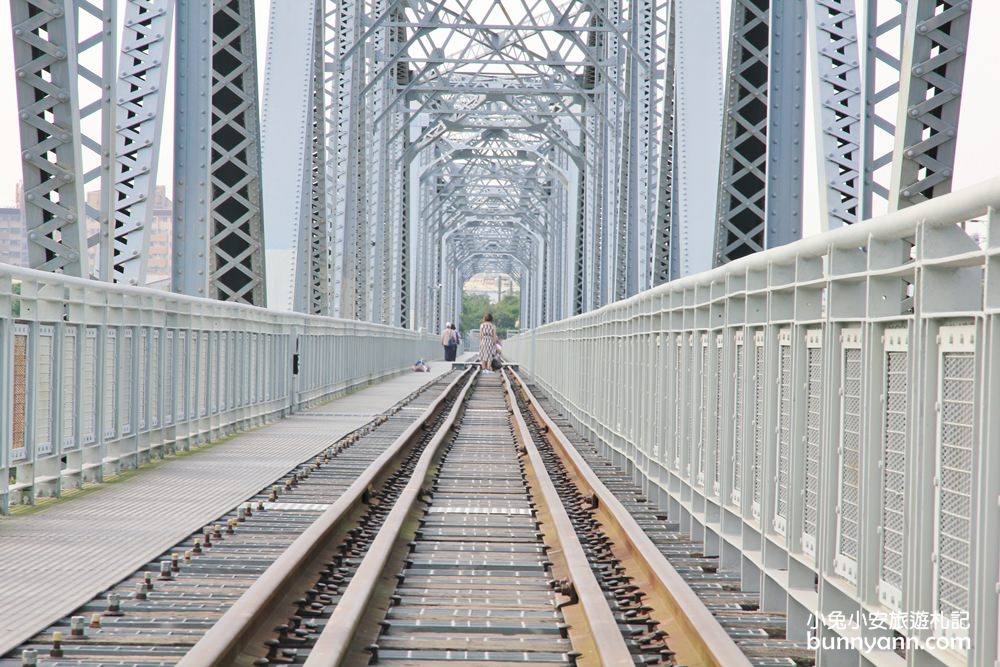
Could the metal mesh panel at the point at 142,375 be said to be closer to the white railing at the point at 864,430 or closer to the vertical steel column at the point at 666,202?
the white railing at the point at 864,430

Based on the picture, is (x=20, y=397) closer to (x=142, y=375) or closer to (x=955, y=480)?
(x=142, y=375)

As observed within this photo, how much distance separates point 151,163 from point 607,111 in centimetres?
2495

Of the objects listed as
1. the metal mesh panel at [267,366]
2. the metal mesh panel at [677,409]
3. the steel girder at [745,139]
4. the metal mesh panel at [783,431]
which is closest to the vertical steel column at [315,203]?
the metal mesh panel at [267,366]

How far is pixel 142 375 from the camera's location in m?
10.8

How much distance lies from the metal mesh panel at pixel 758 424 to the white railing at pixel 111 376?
4.19 metres

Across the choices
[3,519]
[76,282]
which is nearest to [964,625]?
[3,519]

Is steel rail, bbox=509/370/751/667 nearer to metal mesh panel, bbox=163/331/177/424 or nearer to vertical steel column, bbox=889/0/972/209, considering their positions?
vertical steel column, bbox=889/0/972/209

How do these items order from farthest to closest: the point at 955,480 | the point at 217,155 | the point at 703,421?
the point at 217,155 < the point at 703,421 < the point at 955,480

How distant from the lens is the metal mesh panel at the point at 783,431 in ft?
18.2

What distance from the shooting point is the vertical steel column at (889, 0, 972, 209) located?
7.04m

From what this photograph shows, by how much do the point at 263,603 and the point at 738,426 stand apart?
2715 millimetres

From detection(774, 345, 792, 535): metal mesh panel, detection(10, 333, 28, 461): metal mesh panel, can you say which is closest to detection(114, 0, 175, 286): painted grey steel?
detection(10, 333, 28, 461): metal mesh panel

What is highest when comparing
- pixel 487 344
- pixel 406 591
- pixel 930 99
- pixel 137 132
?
pixel 137 132

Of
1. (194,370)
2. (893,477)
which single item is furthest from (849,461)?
(194,370)
